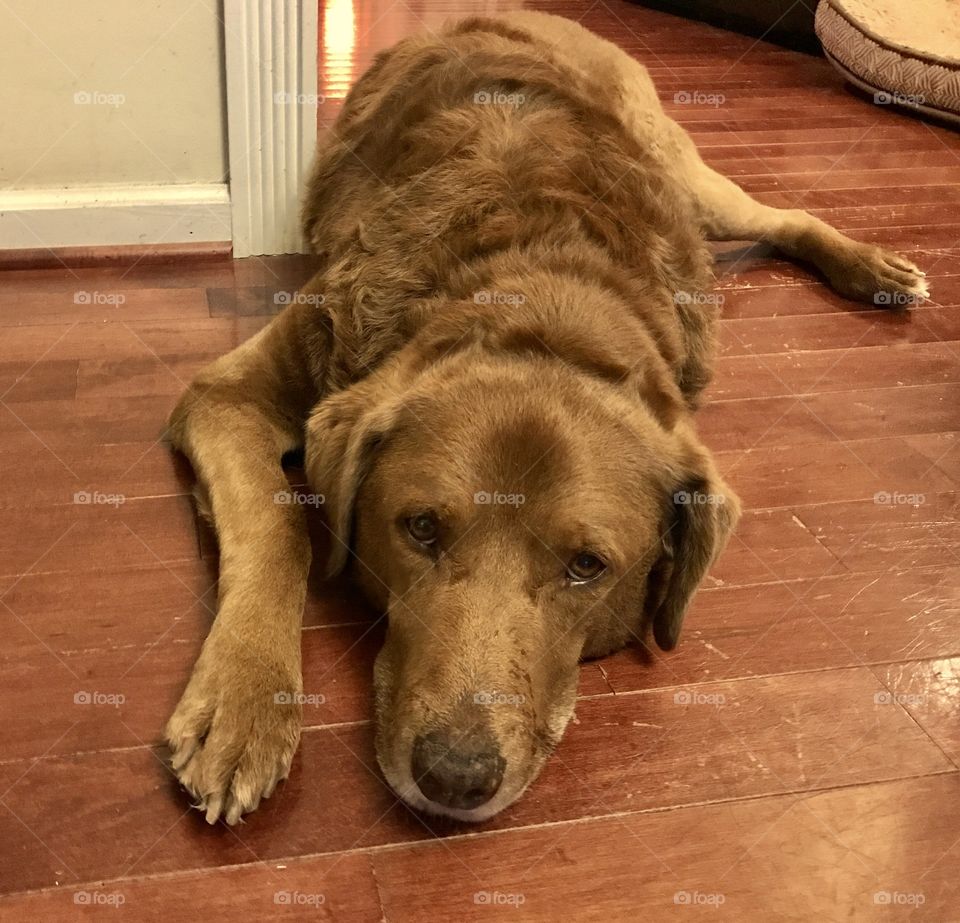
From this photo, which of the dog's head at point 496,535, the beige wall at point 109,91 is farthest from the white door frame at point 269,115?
the dog's head at point 496,535

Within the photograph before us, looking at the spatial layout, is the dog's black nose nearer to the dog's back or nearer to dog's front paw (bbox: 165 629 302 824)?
dog's front paw (bbox: 165 629 302 824)

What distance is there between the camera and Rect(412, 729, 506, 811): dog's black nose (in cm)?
158

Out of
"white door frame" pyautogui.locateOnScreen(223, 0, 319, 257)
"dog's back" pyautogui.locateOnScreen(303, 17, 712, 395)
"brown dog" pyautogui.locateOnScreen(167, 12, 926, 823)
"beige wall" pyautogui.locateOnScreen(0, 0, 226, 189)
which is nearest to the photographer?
"brown dog" pyautogui.locateOnScreen(167, 12, 926, 823)

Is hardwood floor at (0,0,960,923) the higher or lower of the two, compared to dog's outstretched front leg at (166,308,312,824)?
lower

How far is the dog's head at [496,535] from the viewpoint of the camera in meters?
1.65

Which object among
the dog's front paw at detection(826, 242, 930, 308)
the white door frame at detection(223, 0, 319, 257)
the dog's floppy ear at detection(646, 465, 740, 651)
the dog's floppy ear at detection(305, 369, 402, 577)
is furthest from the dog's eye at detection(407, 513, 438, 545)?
the dog's front paw at detection(826, 242, 930, 308)

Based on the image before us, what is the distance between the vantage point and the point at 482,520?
1736 mm

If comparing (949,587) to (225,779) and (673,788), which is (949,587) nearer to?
(673,788)

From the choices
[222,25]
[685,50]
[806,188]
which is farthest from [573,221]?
[685,50]

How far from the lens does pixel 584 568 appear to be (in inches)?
70.7

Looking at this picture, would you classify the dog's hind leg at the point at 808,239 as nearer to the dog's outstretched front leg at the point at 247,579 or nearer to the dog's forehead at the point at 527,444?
the dog's outstretched front leg at the point at 247,579

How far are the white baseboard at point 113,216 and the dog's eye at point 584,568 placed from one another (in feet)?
6.34

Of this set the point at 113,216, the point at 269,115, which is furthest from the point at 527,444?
the point at 113,216

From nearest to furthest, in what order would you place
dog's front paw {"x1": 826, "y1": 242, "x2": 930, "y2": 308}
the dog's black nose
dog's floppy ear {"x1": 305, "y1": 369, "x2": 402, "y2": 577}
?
1. the dog's black nose
2. dog's floppy ear {"x1": 305, "y1": 369, "x2": 402, "y2": 577}
3. dog's front paw {"x1": 826, "y1": 242, "x2": 930, "y2": 308}
